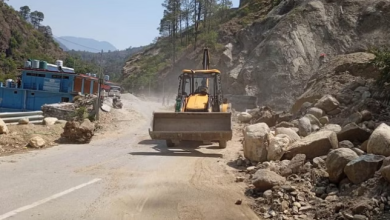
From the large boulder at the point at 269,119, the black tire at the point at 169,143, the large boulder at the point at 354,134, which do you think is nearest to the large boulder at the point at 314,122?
the large boulder at the point at 354,134

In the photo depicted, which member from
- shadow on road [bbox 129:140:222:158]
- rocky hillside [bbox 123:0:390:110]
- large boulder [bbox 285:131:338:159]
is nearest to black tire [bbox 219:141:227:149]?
shadow on road [bbox 129:140:222:158]

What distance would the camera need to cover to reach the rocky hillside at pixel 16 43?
288 ft

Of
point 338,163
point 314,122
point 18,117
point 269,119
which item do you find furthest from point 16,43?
point 338,163

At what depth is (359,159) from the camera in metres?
6.00

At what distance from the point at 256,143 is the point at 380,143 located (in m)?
3.18

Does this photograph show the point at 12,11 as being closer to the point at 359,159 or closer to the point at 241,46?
the point at 241,46

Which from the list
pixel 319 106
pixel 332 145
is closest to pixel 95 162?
pixel 332 145

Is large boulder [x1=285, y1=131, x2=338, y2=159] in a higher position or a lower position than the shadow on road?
higher

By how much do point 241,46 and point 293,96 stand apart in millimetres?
16157

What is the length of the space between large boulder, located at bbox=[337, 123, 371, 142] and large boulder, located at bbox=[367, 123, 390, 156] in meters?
1.50

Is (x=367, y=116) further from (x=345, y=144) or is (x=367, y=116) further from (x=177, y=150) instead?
(x=177, y=150)

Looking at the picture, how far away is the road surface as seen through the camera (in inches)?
218

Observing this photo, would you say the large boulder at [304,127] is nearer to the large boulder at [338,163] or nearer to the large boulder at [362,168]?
the large boulder at [338,163]

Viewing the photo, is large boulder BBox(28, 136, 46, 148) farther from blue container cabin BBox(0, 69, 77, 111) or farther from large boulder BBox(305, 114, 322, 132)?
blue container cabin BBox(0, 69, 77, 111)
